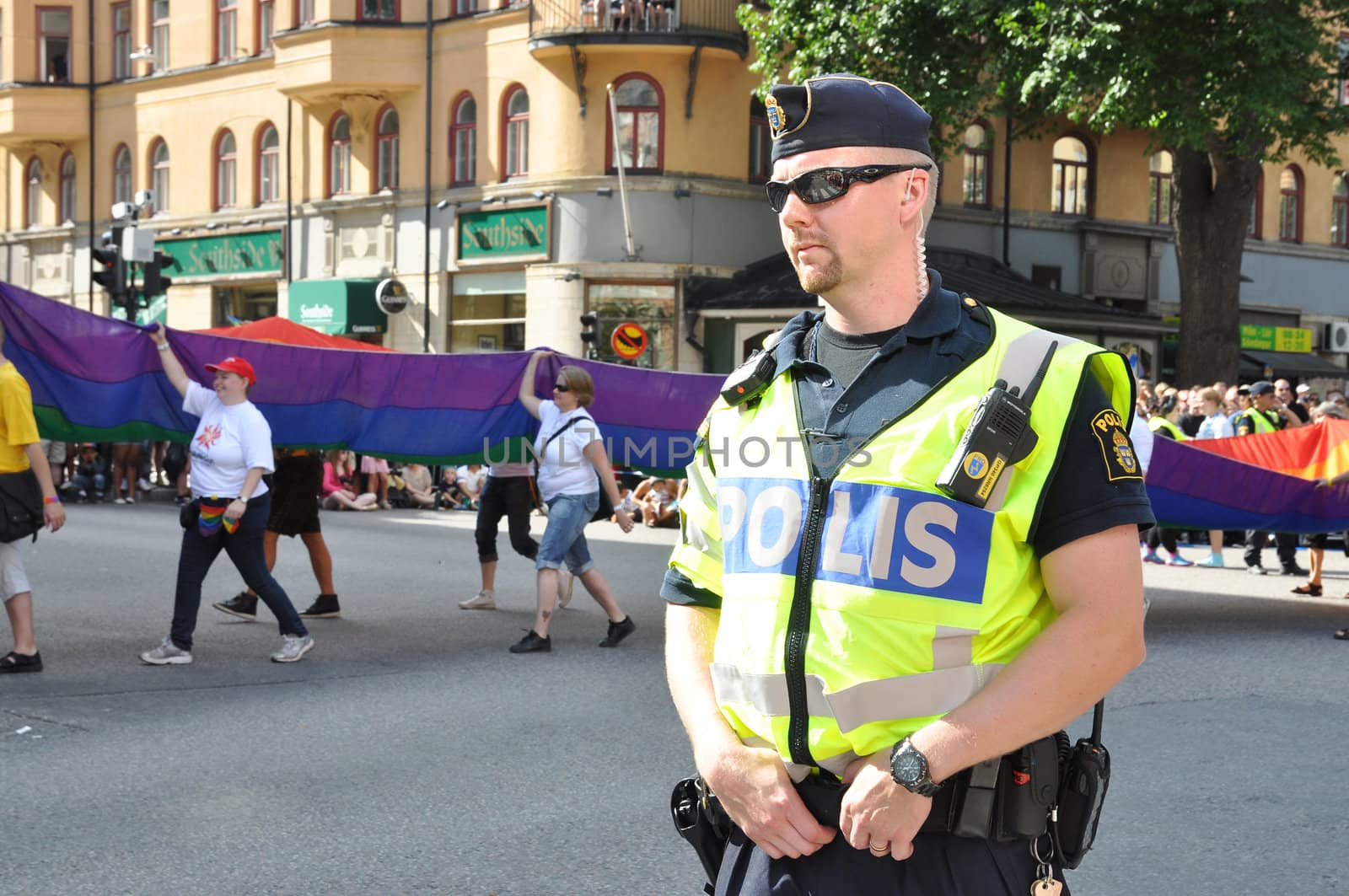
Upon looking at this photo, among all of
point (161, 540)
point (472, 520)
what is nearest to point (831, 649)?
point (161, 540)

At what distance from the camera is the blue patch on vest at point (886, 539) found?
232 cm

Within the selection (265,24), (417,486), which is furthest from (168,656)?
(265,24)

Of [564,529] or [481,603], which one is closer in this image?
[564,529]

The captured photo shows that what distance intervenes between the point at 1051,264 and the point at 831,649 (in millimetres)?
35918

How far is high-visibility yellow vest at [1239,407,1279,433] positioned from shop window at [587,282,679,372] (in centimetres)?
1430

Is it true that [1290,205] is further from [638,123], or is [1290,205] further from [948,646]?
[948,646]

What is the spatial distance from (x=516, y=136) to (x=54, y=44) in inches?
651

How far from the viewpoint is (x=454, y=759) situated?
7.29 meters

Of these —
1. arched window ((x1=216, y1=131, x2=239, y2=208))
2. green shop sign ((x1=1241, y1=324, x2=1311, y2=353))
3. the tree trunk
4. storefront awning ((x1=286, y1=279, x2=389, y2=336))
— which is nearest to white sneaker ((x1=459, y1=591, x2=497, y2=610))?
the tree trunk

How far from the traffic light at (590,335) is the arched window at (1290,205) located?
21.0 m

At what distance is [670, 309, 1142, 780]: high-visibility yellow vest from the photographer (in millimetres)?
2316

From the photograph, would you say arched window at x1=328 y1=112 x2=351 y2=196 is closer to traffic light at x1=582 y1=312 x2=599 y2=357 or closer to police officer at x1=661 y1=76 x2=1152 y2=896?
traffic light at x1=582 y1=312 x2=599 y2=357

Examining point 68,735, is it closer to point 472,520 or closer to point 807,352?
point 807,352

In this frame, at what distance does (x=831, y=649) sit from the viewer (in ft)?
7.69
